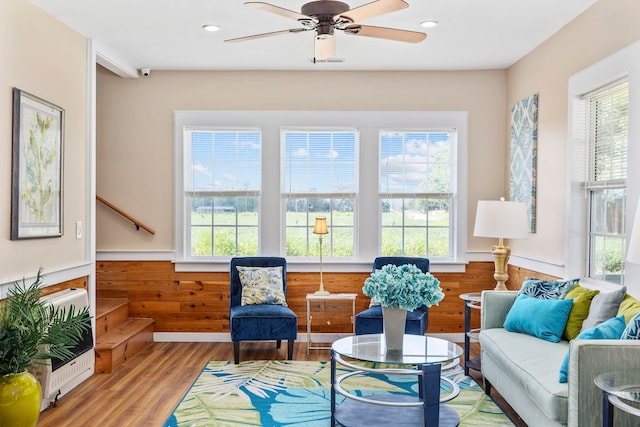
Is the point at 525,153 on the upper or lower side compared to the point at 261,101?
lower

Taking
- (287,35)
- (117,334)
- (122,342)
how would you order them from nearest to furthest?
(287,35) < (122,342) < (117,334)

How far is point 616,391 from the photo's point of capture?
7.41ft

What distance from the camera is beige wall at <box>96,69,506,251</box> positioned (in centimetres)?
564

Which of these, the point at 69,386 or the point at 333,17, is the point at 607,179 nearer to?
the point at 333,17

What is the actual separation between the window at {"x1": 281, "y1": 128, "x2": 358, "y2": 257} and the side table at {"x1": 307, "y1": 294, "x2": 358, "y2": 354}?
0.49 m

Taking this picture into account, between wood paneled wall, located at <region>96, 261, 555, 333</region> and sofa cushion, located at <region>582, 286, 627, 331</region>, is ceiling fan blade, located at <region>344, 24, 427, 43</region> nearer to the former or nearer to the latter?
sofa cushion, located at <region>582, 286, 627, 331</region>

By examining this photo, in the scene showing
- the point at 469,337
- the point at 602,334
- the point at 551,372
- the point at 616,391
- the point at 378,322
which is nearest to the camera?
the point at 616,391

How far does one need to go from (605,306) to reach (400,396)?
1370mm

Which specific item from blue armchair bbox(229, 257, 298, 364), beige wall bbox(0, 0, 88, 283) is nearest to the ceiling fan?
beige wall bbox(0, 0, 88, 283)

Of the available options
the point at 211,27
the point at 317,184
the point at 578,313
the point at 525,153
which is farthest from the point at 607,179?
the point at 211,27

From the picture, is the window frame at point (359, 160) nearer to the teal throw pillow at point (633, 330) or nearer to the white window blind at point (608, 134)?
the white window blind at point (608, 134)

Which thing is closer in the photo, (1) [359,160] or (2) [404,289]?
(2) [404,289]

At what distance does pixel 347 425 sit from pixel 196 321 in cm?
275

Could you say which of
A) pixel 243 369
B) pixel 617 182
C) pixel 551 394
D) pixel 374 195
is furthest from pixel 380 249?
pixel 551 394
